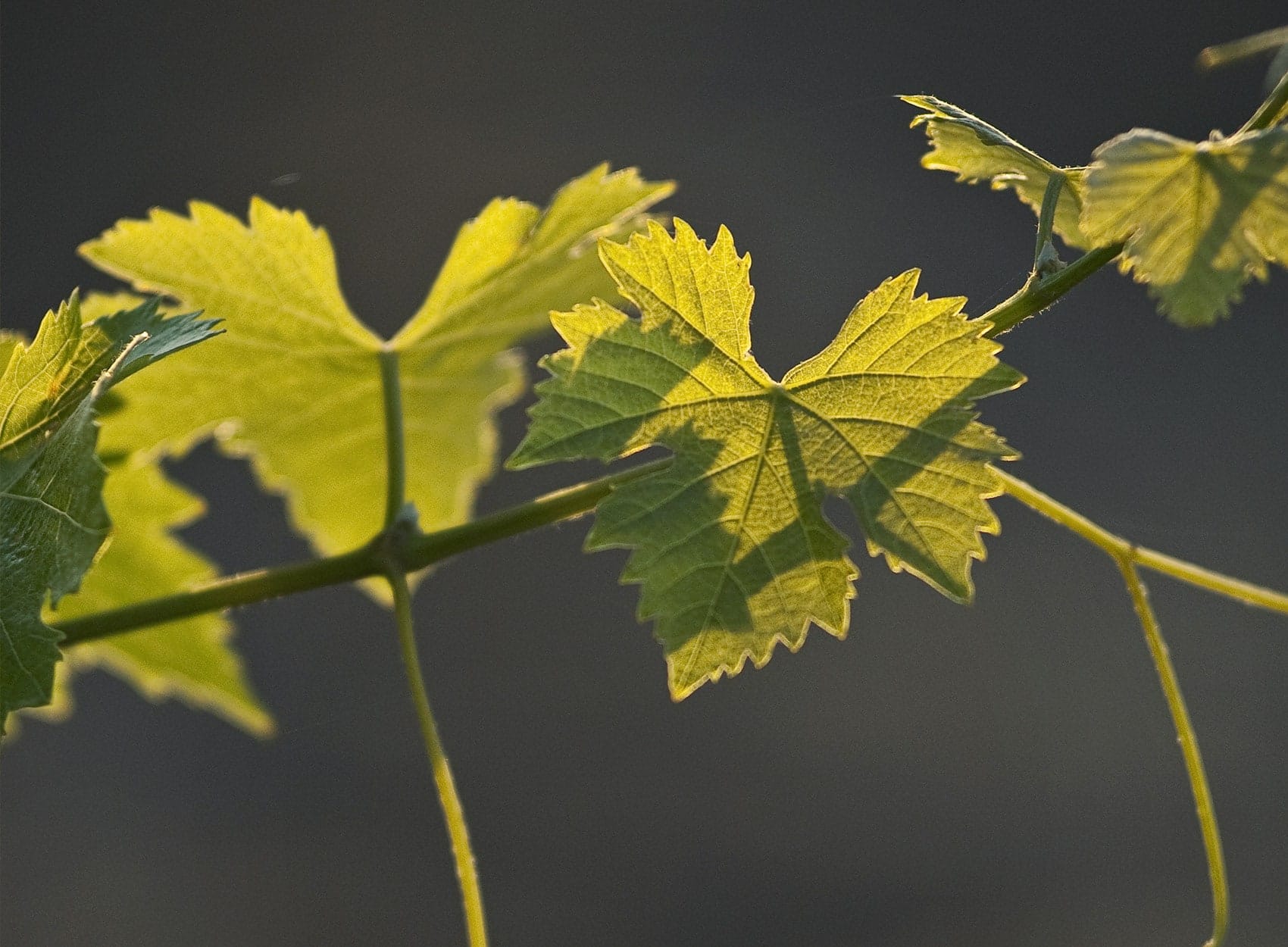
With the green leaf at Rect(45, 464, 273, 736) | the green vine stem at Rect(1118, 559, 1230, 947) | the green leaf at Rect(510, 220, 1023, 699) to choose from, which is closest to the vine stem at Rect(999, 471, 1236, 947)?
the green vine stem at Rect(1118, 559, 1230, 947)

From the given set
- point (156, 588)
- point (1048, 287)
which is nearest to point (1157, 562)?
point (1048, 287)

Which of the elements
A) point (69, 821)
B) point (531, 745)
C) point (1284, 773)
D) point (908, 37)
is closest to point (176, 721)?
point (69, 821)

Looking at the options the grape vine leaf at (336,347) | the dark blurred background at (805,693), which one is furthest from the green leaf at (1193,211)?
the dark blurred background at (805,693)

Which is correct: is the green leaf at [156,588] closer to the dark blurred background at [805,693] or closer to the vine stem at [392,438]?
the vine stem at [392,438]

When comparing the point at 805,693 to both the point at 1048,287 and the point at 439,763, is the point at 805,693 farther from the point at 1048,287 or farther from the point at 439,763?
the point at 1048,287

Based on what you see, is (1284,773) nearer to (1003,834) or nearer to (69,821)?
(1003,834)

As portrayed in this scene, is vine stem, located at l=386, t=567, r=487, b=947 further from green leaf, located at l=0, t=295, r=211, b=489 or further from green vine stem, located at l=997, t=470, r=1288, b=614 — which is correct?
green vine stem, located at l=997, t=470, r=1288, b=614
